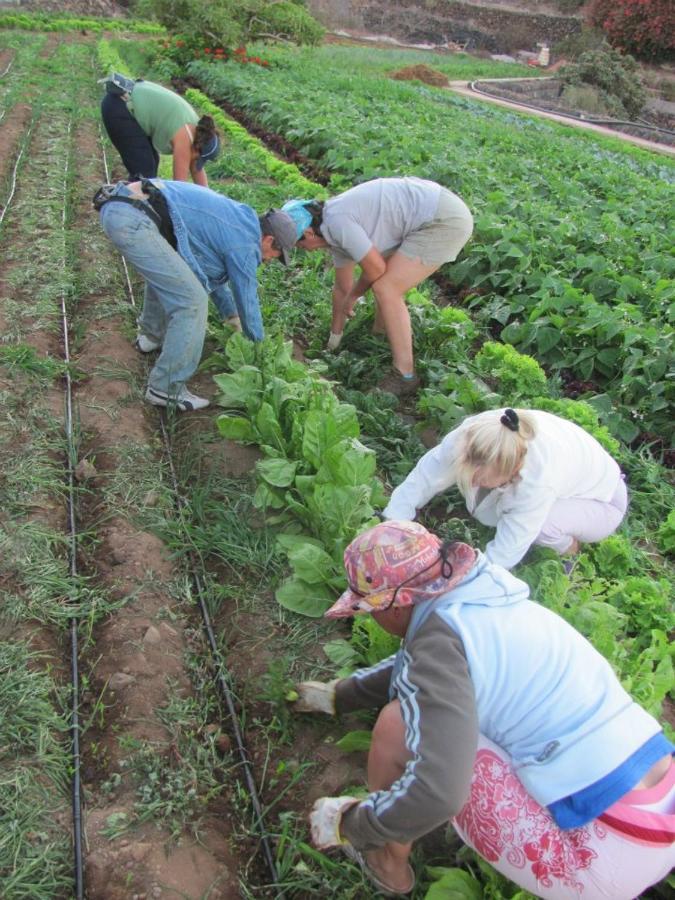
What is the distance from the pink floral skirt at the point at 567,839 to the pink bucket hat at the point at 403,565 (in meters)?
0.46

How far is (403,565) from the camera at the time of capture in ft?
5.51

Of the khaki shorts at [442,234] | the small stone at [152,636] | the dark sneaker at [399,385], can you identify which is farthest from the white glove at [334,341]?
the small stone at [152,636]

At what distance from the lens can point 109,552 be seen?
305 cm

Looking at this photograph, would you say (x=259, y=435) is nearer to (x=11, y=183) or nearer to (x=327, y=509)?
(x=327, y=509)

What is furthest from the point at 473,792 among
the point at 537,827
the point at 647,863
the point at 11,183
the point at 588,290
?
the point at 11,183

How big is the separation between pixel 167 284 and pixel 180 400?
723mm

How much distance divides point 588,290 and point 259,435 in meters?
3.61

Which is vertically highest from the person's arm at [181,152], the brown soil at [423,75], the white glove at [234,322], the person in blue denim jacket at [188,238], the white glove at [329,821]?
the brown soil at [423,75]

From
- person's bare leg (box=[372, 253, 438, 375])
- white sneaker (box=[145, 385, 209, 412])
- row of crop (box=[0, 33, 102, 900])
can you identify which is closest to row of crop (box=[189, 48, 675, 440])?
person's bare leg (box=[372, 253, 438, 375])

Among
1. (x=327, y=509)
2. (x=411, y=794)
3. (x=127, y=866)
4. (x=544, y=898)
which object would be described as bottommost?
(x=127, y=866)

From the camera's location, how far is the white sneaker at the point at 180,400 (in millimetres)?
3923

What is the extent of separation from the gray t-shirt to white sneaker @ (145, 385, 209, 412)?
3.97ft

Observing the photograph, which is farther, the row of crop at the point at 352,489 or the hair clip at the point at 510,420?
the row of crop at the point at 352,489

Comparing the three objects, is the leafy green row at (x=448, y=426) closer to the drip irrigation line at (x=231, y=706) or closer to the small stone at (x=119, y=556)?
the drip irrigation line at (x=231, y=706)
